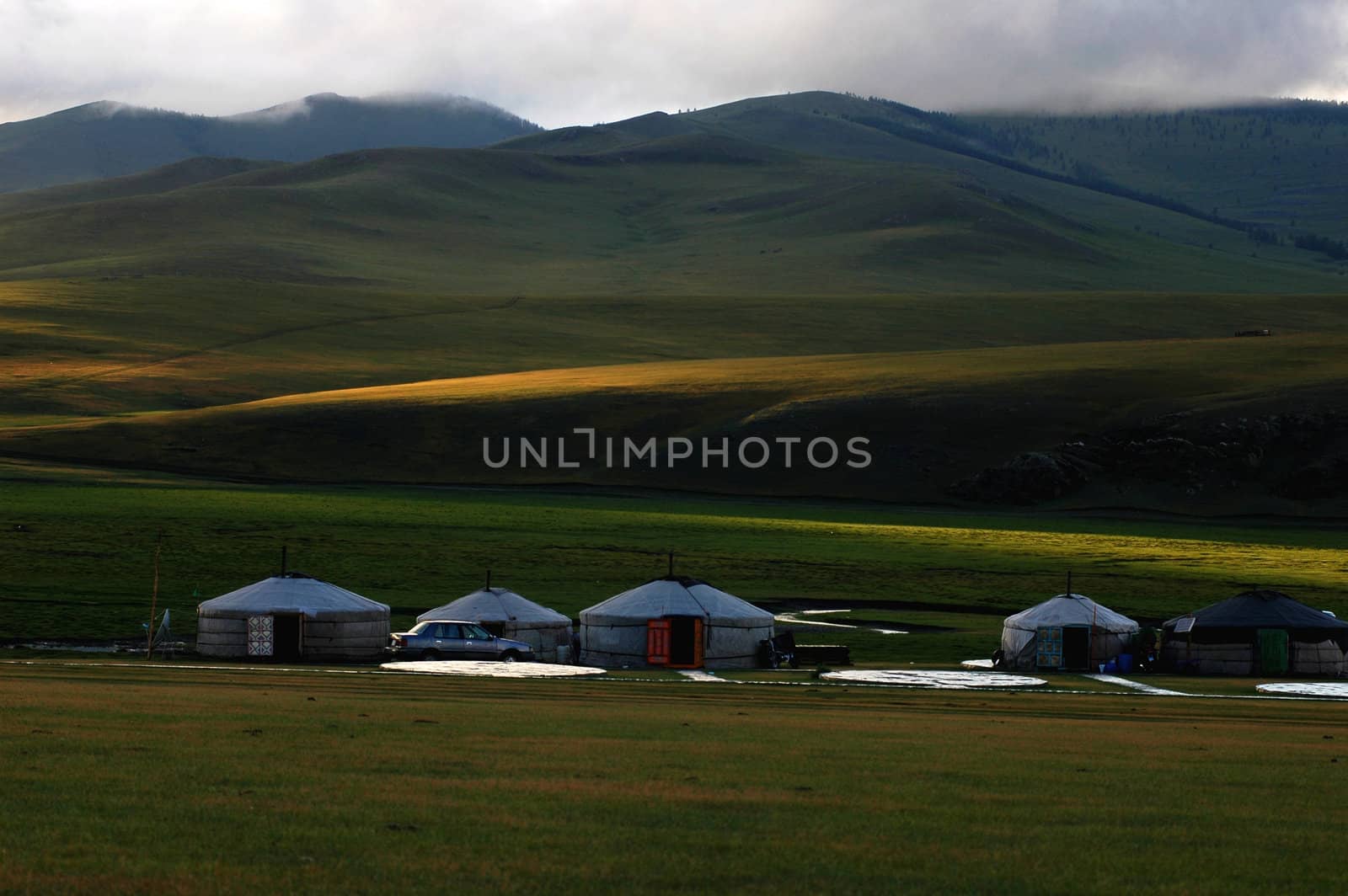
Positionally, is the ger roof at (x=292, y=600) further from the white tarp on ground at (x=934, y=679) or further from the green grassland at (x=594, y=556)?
the white tarp on ground at (x=934, y=679)

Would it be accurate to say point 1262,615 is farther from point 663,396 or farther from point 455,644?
point 663,396

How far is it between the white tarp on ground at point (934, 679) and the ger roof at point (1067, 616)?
14.7 ft

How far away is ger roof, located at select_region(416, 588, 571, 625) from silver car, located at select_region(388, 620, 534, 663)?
830 mm

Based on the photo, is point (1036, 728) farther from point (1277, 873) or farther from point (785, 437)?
point (785, 437)

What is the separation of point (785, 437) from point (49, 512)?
50.4m

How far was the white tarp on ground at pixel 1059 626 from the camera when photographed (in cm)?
4309

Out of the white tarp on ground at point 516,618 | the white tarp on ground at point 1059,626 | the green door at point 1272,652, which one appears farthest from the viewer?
the white tarp on ground at point 516,618

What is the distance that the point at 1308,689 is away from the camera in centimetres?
3766

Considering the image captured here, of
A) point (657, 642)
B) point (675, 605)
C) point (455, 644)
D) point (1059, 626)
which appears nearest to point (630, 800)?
point (455, 644)

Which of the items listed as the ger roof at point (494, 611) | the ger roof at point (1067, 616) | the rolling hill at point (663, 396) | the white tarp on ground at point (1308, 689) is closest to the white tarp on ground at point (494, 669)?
the ger roof at point (494, 611)

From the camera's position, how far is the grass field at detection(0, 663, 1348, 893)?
1105cm

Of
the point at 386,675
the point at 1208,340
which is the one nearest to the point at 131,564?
the point at 386,675

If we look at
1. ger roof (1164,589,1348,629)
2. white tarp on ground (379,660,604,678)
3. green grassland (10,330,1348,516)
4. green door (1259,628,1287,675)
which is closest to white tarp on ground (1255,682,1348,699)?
green door (1259,628,1287,675)

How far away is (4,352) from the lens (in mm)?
129875
